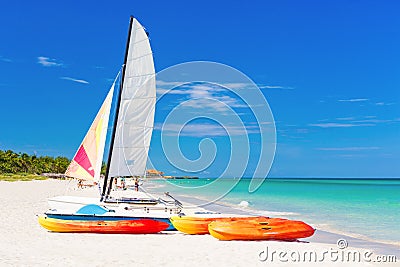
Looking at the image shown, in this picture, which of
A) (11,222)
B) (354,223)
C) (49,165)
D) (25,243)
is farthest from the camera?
(49,165)

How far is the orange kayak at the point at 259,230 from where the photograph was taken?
1498cm

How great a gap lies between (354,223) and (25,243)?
18356mm

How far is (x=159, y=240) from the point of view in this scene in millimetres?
14812

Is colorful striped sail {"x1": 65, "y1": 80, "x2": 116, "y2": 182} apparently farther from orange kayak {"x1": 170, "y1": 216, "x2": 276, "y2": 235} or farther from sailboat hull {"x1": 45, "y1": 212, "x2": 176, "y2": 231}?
orange kayak {"x1": 170, "y1": 216, "x2": 276, "y2": 235}

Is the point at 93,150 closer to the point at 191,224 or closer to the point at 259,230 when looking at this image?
the point at 191,224

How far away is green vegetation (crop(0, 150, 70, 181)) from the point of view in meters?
95.6

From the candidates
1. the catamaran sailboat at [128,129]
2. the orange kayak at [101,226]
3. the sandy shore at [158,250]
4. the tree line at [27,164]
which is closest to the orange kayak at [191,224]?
the sandy shore at [158,250]

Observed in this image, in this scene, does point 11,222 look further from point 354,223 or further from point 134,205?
point 354,223

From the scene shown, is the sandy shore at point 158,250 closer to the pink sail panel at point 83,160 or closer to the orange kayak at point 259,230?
the orange kayak at point 259,230

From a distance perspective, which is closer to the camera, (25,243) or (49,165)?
(25,243)

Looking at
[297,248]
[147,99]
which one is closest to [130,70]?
[147,99]
